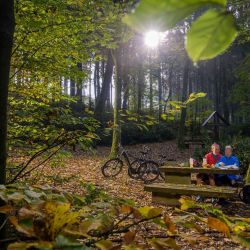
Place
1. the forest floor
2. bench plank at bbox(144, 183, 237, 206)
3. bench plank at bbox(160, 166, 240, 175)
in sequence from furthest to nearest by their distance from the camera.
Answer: bench plank at bbox(160, 166, 240, 175)
bench plank at bbox(144, 183, 237, 206)
the forest floor

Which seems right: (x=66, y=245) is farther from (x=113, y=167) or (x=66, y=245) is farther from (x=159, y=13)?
(x=113, y=167)

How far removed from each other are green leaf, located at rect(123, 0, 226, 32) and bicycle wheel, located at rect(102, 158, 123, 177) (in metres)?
10.9

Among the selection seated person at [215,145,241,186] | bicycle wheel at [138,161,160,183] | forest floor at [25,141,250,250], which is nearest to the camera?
forest floor at [25,141,250,250]

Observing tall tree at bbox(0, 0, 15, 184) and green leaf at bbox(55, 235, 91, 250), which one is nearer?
green leaf at bbox(55, 235, 91, 250)

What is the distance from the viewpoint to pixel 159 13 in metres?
0.29

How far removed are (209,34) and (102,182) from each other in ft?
32.7

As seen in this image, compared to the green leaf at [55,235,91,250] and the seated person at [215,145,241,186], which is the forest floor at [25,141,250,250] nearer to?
the seated person at [215,145,241,186]

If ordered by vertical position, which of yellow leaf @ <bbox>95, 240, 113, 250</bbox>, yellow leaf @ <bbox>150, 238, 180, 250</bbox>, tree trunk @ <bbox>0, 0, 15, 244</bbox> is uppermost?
tree trunk @ <bbox>0, 0, 15, 244</bbox>

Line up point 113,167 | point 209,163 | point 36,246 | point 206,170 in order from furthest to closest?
point 113,167, point 209,163, point 206,170, point 36,246

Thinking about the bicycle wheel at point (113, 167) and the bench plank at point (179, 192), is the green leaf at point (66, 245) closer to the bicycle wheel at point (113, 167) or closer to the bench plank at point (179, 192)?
the bench plank at point (179, 192)

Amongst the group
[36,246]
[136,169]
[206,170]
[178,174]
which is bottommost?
[136,169]

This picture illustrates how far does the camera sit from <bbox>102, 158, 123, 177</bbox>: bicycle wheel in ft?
36.4

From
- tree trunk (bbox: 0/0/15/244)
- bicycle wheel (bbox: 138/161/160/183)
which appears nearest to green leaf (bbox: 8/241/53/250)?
tree trunk (bbox: 0/0/15/244)

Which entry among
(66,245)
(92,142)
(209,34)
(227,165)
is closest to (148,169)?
(227,165)
